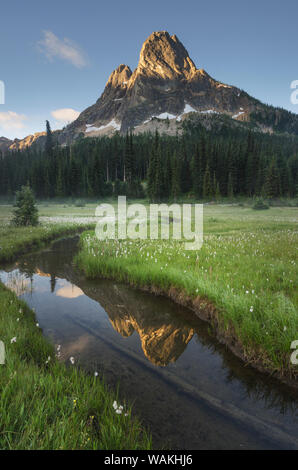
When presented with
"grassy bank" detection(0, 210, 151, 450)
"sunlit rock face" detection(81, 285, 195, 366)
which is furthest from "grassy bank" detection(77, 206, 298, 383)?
"grassy bank" detection(0, 210, 151, 450)

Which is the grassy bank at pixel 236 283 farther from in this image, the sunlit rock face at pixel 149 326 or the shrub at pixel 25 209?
the shrub at pixel 25 209

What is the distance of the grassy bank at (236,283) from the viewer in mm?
4688

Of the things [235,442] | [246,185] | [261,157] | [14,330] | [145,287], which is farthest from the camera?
[261,157]

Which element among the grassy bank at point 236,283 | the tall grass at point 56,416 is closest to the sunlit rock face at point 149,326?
the grassy bank at point 236,283

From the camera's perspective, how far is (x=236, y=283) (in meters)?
7.06

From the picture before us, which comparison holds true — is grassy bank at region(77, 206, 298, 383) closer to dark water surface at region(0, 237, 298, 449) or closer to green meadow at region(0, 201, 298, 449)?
green meadow at region(0, 201, 298, 449)

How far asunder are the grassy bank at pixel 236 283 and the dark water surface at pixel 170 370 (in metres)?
0.43

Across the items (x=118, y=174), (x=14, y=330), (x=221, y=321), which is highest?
(x=118, y=174)

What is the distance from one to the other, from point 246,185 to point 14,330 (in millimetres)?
81263

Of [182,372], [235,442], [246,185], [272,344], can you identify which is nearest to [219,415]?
[235,442]
